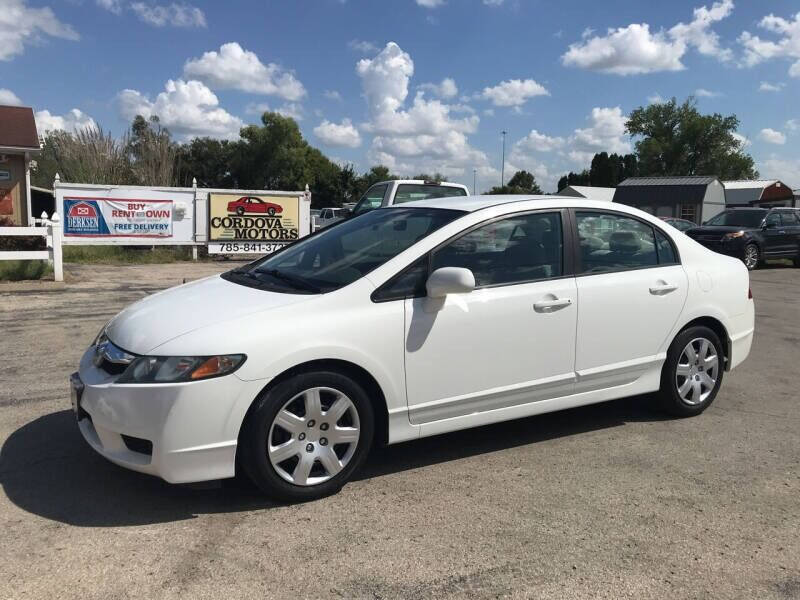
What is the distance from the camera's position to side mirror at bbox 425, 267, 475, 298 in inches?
148

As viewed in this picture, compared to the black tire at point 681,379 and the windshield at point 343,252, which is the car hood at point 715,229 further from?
the windshield at point 343,252

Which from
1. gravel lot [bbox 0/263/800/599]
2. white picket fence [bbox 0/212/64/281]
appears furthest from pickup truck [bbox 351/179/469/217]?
gravel lot [bbox 0/263/800/599]

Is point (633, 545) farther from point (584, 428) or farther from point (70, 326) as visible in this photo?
point (70, 326)

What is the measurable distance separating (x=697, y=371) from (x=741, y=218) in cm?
1707

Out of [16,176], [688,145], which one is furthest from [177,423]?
[688,145]

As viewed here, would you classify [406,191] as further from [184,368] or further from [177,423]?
[177,423]

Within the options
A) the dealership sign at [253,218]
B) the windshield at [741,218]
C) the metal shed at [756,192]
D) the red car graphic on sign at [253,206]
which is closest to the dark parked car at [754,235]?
the windshield at [741,218]

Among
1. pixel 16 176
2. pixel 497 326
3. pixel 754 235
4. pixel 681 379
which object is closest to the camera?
pixel 497 326

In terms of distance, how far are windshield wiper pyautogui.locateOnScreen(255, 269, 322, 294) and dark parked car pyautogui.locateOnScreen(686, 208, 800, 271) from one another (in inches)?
681

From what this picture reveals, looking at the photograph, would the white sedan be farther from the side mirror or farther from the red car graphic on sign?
the red car graphic on sign

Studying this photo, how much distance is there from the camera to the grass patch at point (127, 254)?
17.2 metres

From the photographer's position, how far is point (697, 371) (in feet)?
16.7

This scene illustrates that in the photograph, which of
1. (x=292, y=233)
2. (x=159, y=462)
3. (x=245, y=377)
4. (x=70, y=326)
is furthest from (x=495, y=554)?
(x=292, y=233)

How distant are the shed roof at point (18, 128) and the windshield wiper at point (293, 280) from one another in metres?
18.0
